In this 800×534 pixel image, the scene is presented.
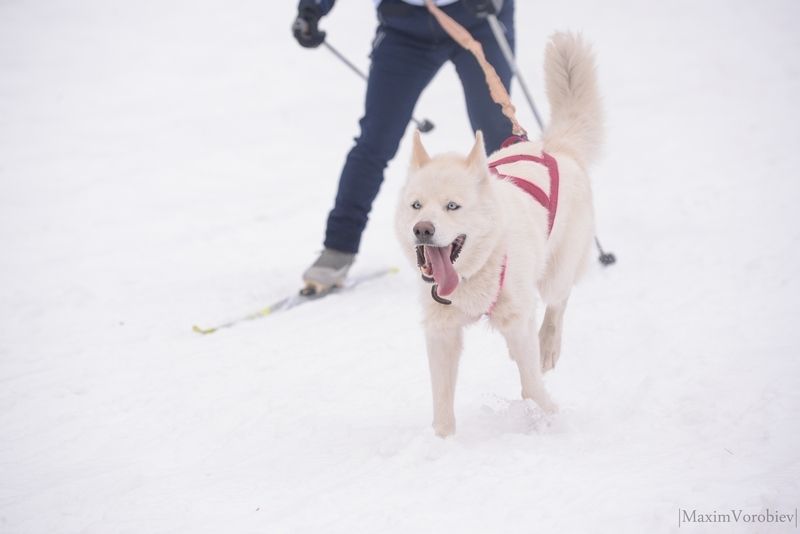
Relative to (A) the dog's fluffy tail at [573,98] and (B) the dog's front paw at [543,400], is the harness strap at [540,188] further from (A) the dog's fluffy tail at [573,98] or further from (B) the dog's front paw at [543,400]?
(B) the dog's front paw at [543,400]

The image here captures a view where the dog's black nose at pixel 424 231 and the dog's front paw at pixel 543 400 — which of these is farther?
the dog's front paw at pixel 543 400

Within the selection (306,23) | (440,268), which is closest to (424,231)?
(440,268)

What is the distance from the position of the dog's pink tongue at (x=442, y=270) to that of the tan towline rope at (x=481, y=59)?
1.22 metres

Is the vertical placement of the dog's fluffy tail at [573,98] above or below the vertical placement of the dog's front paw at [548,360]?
above

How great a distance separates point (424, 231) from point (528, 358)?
72 centimetres

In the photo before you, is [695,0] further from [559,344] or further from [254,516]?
[254,516]

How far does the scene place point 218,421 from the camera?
281 cm

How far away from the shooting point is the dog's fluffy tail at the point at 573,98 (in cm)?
322

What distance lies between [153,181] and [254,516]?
6.21m

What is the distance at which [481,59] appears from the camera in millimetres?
3309

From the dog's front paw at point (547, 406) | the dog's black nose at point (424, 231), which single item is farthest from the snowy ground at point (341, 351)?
the dog's black nose at point (424, 231)

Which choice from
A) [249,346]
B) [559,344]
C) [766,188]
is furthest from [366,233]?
[766,188]

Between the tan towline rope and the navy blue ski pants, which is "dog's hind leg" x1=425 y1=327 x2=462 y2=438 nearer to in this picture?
the tan towline rope

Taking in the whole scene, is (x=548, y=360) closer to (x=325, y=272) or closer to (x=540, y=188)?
(x=540, y=188)
